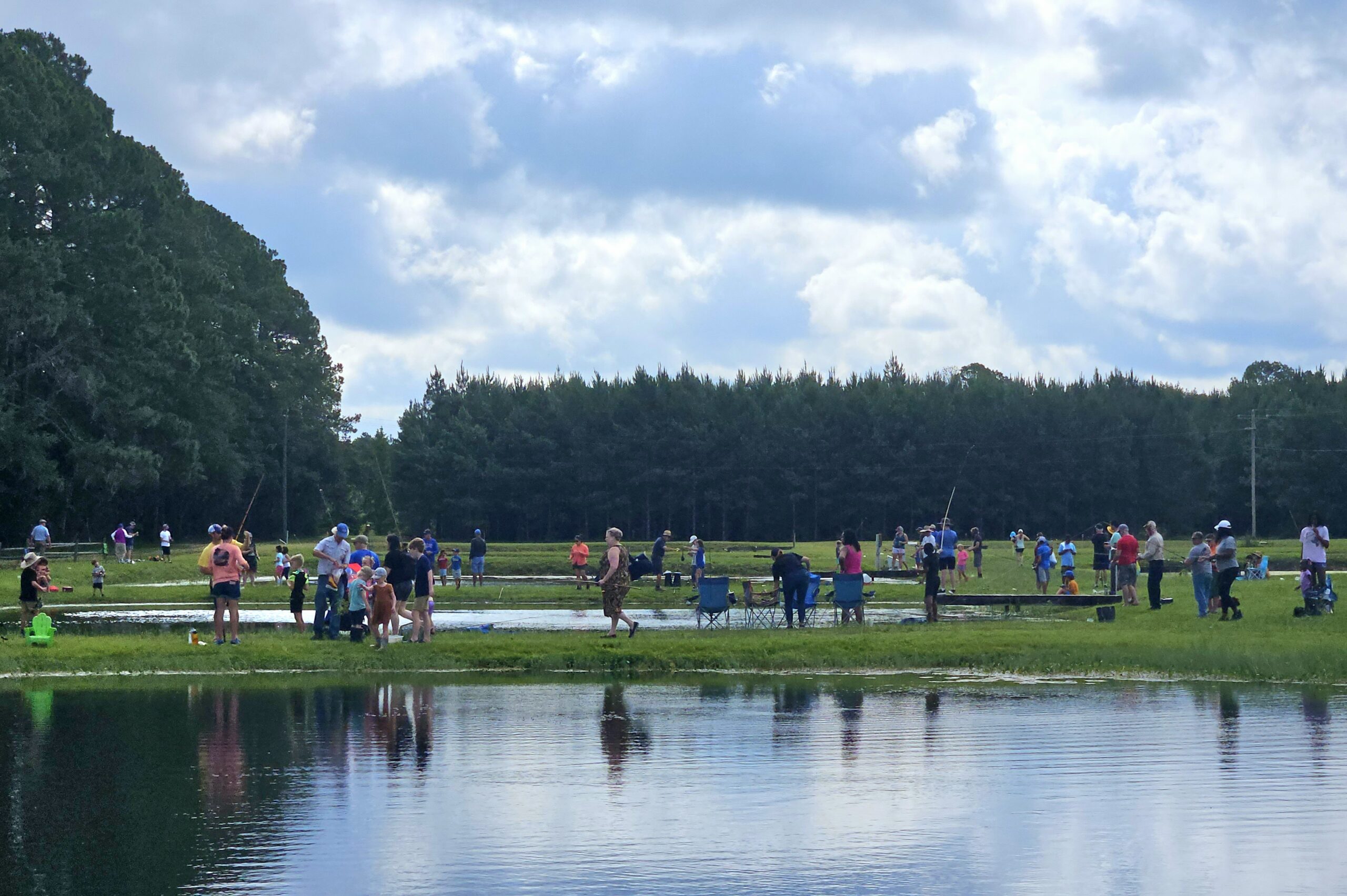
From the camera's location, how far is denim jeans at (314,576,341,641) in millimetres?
24156

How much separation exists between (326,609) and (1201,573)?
1602cm

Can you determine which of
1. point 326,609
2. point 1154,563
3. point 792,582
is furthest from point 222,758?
point 1154,563

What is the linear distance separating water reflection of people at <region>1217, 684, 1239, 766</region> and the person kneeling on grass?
9.86 m

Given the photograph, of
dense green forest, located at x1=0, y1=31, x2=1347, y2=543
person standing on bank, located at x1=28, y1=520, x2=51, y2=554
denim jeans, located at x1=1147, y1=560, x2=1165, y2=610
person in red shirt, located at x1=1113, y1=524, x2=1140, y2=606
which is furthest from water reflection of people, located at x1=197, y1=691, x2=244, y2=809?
dense green forest, located at x1=0, y1=31, x2=1347, y2=543

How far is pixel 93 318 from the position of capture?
211ft

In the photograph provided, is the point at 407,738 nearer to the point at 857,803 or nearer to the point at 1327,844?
the point at 857,803

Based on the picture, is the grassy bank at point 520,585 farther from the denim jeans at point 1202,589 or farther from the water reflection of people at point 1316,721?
the water reflection of people at point 1316,721

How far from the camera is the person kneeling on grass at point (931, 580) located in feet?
92.0

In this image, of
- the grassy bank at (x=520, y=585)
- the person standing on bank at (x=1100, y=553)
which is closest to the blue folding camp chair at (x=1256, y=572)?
the grassy bank at (x=520, y=585)

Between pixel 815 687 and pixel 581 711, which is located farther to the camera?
pixel 815 687

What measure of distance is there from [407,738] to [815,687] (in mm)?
6116

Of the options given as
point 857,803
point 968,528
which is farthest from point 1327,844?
point 968,528

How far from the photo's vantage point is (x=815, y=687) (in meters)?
18.6

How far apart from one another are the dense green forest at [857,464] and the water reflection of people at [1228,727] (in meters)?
95.3
